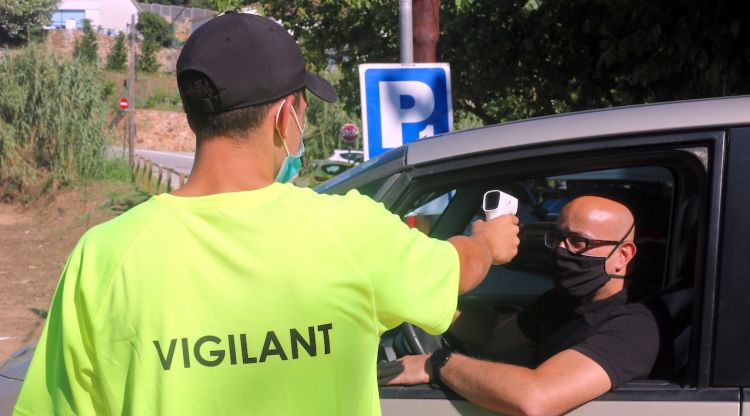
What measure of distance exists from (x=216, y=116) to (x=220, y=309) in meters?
0.33

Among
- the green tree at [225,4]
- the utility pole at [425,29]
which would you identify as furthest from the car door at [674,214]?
the green tree at [225,4]

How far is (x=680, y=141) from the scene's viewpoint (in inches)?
85.8

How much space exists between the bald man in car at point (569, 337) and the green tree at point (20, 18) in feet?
200

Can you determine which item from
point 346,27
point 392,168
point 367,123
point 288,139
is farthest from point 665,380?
Answer: point 346,27

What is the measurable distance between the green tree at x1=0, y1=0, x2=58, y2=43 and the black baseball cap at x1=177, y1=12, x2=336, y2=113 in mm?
61717

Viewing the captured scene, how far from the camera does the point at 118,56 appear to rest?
216ft

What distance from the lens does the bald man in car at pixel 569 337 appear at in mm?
2143

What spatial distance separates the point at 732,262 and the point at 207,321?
1.24 meters

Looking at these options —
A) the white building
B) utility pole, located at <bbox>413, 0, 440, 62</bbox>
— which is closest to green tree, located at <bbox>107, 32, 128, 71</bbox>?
the white building

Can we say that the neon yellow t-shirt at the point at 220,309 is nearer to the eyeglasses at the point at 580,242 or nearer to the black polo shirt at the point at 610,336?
the black polo shirt at the point at 610,336

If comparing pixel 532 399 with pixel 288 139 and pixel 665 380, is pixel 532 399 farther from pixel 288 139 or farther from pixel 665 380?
pixel 288 139

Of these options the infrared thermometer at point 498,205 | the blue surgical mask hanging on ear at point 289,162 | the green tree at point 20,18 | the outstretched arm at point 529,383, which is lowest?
the outstretched arm at point 529,383

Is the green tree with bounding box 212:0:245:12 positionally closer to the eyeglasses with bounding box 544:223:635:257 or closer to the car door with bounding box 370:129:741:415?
the eyeglasses with bounding box 544:223:635:257

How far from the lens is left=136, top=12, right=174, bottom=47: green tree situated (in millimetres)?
77188
